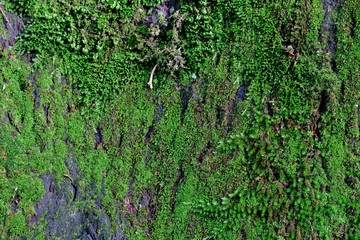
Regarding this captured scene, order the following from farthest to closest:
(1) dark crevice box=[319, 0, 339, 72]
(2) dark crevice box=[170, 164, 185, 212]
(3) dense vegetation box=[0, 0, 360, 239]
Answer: (2) dark crevice box=[170, 164, 185, 212]
(1) dark crevice box=[319, 0, 339, 72]
(3) dense vegetation box=[0, 0, 360, 239]

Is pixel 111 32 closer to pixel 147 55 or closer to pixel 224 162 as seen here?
pixel 147 55

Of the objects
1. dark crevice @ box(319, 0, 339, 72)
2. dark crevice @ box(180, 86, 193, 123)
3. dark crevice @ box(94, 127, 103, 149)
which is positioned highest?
dark crevice @ box(319, 0, 339, 72)

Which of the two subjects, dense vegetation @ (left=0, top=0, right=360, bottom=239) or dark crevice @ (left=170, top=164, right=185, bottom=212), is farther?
dark crevice @ (left=170, top=164, right=185, bottom=212)

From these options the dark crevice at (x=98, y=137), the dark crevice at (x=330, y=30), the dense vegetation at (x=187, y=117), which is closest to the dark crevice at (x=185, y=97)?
the dense vegetation at (x=187, y=117)

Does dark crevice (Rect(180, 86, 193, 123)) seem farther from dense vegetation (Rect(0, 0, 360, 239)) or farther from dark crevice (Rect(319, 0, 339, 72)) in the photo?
dark crevice (Rect(319, 0, 339, 72))

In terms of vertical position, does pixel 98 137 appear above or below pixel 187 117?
below

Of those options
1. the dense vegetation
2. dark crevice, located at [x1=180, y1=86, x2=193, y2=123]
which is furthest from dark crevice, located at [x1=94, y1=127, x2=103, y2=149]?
dark crevice, located at [x1=180, y1=86, x2=193, y2=123]

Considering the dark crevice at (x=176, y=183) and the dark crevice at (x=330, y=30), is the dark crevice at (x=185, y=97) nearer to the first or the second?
the dark crevice at (x=176, y=183)

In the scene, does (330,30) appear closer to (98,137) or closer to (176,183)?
(176,183)

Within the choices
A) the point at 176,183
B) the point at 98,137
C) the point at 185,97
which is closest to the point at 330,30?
the point at 185,97
